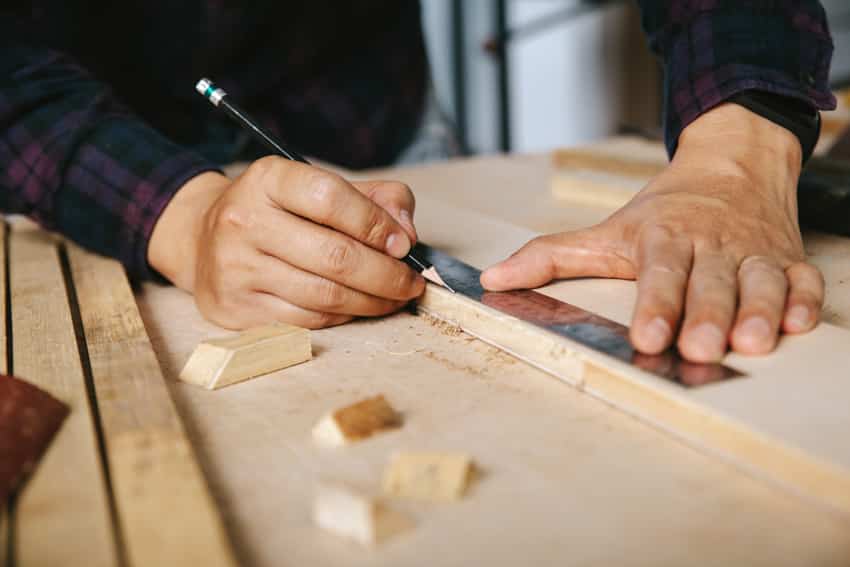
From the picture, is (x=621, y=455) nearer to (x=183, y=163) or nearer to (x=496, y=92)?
(x=183, y=163)

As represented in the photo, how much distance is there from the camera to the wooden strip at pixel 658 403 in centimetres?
57

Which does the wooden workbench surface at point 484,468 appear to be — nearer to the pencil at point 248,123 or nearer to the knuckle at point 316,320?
the knuckle at point 316,320

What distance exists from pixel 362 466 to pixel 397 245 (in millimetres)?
361

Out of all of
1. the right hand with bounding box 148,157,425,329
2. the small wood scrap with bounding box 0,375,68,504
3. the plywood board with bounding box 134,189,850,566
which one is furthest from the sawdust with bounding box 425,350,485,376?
the small wood scrap with bounding box 0,375,68,504

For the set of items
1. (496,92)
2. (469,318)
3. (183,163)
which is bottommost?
(496,92)

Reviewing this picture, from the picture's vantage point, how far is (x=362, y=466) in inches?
24.9

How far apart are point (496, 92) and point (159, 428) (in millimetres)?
3703

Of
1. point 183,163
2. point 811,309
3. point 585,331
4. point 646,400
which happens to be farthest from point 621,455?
point 183,163

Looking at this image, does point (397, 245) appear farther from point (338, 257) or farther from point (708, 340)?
point (708, 340)

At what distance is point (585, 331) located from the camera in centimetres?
80

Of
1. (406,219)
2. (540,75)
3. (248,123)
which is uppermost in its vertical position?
(248,123)

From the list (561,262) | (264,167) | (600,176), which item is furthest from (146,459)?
(600,176)

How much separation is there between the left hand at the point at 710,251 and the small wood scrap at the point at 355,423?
24 cm

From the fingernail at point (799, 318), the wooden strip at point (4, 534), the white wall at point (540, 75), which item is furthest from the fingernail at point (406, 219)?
the white wall at point (540, 75)
